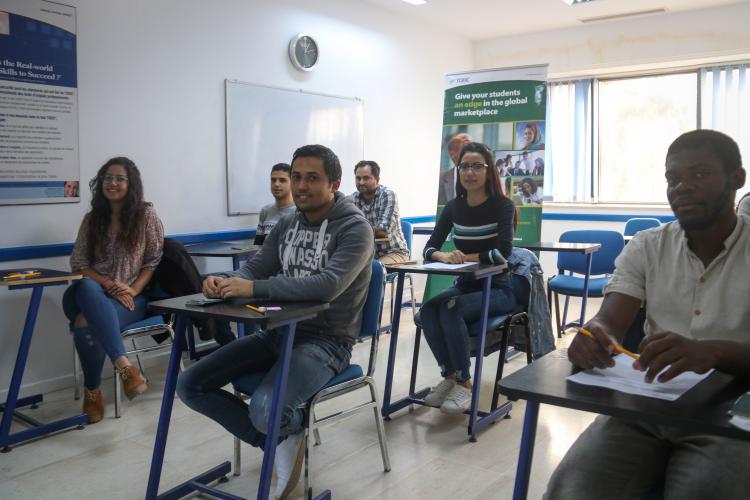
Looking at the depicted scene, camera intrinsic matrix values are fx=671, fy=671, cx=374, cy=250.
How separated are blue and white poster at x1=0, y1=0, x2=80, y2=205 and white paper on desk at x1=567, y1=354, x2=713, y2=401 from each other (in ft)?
11.0

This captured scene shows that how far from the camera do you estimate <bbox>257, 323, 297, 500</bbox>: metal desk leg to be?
6.59 feet

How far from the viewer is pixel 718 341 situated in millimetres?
1283

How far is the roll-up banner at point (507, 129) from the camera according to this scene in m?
5.20

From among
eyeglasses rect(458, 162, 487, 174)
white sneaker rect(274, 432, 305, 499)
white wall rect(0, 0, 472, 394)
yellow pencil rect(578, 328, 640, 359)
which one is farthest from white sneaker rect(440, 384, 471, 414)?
white wall rect(0, 0, 472, 394)

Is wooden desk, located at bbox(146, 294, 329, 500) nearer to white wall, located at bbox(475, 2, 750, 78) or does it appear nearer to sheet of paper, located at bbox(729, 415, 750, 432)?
sheet of paper, located at bbox(729, 415, 750, 432)

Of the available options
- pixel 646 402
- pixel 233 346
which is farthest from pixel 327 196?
pixel 646 402

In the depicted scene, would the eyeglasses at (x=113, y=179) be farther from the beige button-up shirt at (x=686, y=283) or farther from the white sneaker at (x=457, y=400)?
the beige button-up shirt at (x=686, y=283)

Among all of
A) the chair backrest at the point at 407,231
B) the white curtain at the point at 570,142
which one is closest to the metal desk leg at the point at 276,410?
the chair backrest at the point at 407,231

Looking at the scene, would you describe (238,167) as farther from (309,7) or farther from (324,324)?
(324,324)

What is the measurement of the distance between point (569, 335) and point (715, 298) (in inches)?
150

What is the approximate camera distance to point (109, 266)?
11.7 feet

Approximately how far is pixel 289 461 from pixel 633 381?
1.34 m

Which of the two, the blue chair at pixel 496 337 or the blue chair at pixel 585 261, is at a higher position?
the blue chair at pixel 585 261

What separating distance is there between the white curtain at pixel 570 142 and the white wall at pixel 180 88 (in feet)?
6.92
